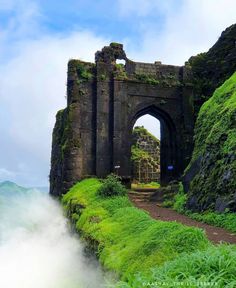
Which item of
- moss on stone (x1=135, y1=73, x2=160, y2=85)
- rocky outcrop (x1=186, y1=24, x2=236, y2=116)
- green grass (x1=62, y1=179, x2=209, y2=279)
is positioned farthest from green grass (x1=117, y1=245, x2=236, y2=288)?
rocky outcrop (x1=186, y1=24, x2=236, y2=116)

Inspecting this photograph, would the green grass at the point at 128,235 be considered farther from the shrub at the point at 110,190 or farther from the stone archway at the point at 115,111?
the stone archway at the point at 115,111

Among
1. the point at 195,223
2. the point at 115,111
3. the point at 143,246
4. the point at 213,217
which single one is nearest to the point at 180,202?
the point at 195,223

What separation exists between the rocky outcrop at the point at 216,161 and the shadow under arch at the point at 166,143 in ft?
20.0

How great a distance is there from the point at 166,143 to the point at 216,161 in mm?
10193

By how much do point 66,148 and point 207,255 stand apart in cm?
1387

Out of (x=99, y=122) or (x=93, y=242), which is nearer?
(x=93, y=242)

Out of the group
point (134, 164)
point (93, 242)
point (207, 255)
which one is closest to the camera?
point (207, 255)

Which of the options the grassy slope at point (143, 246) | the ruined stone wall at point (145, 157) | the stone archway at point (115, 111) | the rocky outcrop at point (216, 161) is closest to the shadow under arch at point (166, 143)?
the stone archway at point (115, 111)

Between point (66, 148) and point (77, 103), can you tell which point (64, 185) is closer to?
point (66, 148)

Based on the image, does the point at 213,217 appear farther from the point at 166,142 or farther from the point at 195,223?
the point at 166,142

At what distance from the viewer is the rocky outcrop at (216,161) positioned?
974 centimetres

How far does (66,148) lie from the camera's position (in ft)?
58.7

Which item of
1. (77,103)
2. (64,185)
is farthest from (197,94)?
(64,185)

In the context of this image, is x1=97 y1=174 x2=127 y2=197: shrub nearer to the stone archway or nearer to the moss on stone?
the stone archway
